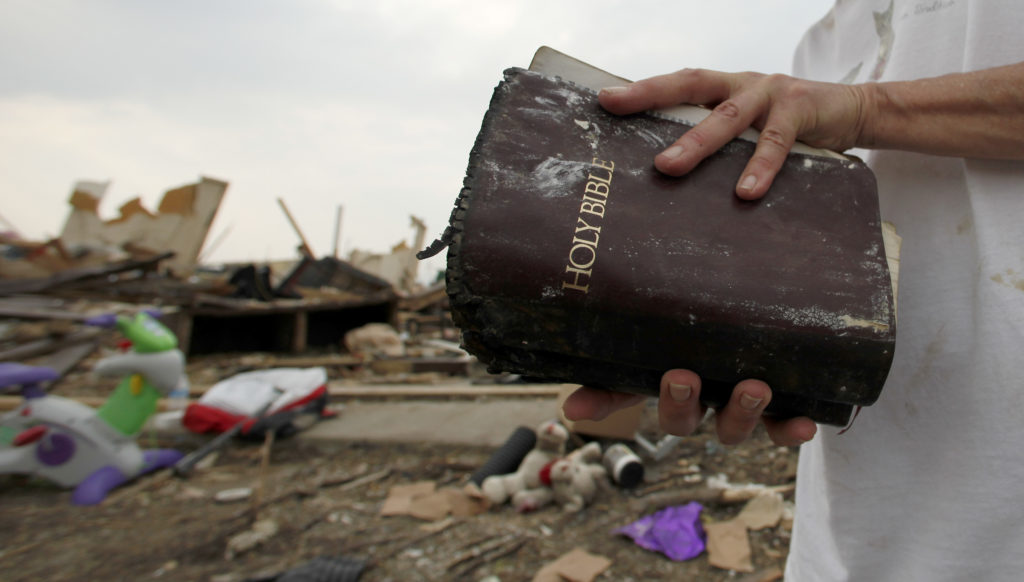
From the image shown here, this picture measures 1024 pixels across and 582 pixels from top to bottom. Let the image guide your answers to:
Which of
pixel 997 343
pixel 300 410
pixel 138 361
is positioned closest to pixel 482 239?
pixel 997 343

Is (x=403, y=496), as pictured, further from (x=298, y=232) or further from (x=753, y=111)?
(x=298, y=232)

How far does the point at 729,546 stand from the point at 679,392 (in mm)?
2130

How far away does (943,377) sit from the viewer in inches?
32.0

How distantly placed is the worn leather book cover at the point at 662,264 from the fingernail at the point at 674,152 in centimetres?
3

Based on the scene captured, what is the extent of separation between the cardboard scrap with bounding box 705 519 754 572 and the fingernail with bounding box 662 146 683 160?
2224 millimetres

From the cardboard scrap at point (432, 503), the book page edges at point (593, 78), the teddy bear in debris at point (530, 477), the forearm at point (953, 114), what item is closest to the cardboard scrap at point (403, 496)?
the cardboard scrap at point (432, 503)

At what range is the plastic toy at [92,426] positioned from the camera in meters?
3.36

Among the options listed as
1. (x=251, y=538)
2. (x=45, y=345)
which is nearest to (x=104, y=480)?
(x=251, y=538)

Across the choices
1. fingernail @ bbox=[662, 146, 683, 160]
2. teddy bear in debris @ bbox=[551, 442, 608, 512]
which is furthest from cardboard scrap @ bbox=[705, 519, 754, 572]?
fingernail @ bbox=[662, 146, 683, 160]

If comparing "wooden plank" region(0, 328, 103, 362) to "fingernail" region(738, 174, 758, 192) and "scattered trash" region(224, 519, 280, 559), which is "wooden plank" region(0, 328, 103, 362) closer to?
"scattered trash" region(224, 519, 280, 559)

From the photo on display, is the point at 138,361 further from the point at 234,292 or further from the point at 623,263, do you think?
the point at 234,292

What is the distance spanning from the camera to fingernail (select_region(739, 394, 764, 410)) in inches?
28.4

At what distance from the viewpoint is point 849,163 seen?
78 cm

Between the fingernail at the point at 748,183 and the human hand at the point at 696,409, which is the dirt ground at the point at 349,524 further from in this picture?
the fingernail at the point at 748,183
